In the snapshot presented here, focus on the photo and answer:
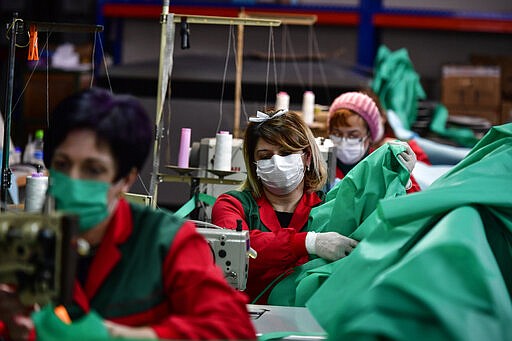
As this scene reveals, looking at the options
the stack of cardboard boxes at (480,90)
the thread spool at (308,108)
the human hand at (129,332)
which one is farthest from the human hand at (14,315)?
the stack of cardboard boxes at (480,90)

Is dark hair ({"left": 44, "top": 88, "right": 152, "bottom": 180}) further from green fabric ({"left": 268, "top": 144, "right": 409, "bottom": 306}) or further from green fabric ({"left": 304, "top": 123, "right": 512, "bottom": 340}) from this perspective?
green fabric ({"left": 268, "top": 144, "right": 409, "bottom": 306})

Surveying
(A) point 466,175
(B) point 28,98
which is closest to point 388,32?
(B) point 28,98

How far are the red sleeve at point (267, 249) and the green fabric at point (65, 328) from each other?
1.40 m

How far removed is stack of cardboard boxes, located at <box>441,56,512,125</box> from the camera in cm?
937

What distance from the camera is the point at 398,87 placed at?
25.9ft

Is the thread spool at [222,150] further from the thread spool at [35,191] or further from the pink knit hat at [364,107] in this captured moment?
the thread spool at [35,191]

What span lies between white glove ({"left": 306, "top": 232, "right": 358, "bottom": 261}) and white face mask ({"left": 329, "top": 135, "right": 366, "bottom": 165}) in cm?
144

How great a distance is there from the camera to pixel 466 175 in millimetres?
2535

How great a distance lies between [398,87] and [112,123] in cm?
623

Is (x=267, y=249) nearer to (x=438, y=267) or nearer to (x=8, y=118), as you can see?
(x=8, y=118)

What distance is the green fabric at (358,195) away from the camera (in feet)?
9.97

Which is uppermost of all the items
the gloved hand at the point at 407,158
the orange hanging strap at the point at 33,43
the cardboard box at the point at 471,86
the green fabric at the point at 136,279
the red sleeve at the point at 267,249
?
the cardboard box at the point at 471,86

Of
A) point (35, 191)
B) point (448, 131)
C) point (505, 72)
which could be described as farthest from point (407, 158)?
point (505, 72)

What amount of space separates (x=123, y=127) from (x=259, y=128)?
4.80ft
